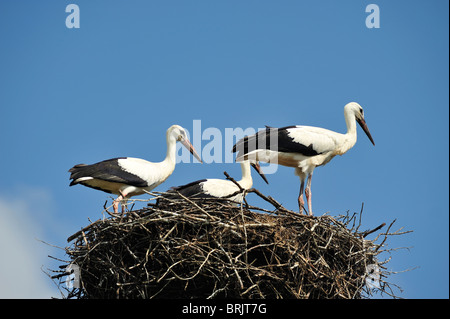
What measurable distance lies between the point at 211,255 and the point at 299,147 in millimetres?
3055

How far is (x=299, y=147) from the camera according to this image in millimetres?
8969

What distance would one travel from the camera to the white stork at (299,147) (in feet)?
29.2

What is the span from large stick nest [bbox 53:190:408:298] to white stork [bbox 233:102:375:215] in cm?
205

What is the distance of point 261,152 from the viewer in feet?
29.1

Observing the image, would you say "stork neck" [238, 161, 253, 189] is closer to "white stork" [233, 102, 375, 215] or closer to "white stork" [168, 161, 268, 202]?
"white stork" [233, 102, 375, 215]

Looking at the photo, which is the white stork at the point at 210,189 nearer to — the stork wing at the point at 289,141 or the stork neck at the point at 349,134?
the stork wing at the point at 289,141

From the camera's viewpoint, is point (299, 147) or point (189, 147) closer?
point (299, 147)

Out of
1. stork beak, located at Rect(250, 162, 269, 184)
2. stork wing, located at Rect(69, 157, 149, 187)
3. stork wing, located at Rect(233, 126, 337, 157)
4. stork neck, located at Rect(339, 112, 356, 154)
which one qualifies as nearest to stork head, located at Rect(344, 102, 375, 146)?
stork neck, located at Rect(339, 112, 356, 154)

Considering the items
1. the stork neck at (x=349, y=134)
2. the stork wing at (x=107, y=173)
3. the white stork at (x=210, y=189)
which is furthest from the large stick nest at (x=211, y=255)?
the stork neck at (x=349, y=134)

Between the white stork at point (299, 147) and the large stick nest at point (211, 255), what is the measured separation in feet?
6.74

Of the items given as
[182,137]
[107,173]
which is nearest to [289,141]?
[182,137]

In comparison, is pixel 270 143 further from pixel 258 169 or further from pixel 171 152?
pixel 171 152
